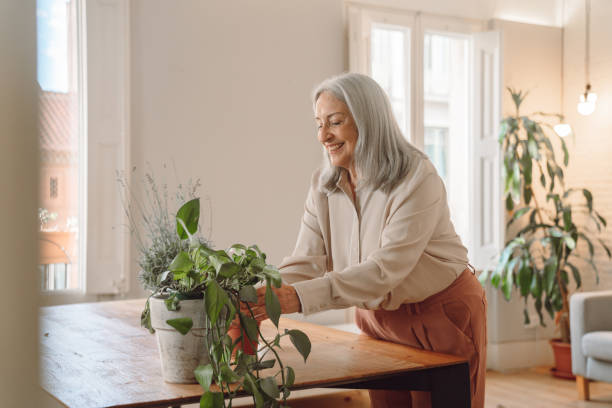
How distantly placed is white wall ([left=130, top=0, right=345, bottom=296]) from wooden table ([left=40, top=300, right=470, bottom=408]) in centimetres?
287

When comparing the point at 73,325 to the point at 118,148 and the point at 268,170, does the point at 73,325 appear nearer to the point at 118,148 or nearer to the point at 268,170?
the point at 118,148

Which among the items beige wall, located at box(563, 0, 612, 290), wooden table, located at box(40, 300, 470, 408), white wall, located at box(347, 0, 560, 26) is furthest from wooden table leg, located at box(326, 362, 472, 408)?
beige wall, located at box(563, 0, 612, 290)

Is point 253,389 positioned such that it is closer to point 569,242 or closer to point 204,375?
point 204,375

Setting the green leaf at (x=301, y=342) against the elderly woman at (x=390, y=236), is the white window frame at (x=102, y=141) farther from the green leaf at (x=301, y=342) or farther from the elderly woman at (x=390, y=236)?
the green leaf at (x=301, y=342)

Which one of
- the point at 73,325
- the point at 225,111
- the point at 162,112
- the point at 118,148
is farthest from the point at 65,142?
the point at 73,325

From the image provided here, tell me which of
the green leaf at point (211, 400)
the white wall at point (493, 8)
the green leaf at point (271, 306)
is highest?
the white wall at point (493, 8)

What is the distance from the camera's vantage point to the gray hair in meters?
1.87

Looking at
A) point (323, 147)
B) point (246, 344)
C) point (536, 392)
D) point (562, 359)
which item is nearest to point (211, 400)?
point (246, 344)

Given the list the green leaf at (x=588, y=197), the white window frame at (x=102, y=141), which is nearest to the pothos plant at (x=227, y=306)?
the white window frame at (x=102, y=141)

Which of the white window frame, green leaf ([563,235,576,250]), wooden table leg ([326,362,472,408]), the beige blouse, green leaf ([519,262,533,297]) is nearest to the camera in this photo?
wooden table leg ([326,362,472,408])

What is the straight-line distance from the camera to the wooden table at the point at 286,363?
128 cm

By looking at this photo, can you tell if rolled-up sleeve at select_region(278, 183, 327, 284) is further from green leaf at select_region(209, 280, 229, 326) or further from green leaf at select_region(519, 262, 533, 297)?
green leaf at select_region(519, 262, 533, 297)

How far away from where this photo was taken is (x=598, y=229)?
18.2ft

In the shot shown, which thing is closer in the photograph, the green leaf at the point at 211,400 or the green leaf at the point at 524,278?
the green leaf at the point at 211,400
